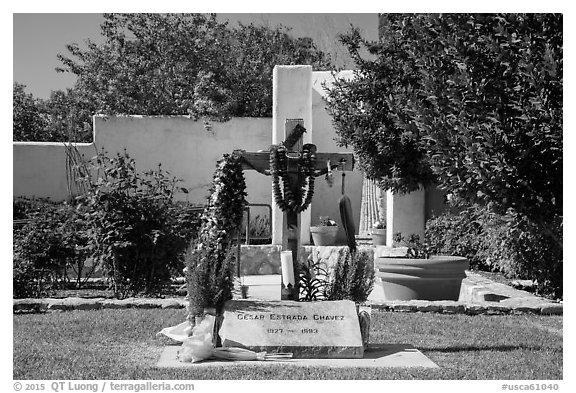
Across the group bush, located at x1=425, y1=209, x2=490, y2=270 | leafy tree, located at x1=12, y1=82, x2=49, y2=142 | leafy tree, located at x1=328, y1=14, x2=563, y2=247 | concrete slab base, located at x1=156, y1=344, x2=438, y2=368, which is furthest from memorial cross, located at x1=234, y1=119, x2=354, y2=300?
leafy tree, located at x1=12, y1=82, x2=49, y2=142

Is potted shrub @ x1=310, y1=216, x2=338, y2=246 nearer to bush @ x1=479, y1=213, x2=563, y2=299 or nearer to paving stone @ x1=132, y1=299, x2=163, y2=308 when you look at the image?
bush @ x1=479, y1=213, x2=563, y2=299

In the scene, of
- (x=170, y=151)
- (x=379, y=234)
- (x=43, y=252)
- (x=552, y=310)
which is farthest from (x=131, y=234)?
(x=170, y=151)

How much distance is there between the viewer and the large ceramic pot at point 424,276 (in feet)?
36.6

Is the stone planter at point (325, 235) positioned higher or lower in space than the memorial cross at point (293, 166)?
lower

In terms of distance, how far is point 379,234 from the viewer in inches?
714

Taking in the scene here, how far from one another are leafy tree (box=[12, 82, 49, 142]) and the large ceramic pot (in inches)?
803

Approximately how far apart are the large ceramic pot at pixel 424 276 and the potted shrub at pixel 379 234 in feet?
21.8

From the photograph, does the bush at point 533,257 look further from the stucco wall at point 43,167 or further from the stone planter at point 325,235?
the stucco wall at point 43,167

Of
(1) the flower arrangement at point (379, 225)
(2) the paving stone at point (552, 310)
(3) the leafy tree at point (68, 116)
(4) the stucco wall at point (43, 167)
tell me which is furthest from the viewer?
(3) the leafy tree at point (68, 116)

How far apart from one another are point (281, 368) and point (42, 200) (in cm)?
1395

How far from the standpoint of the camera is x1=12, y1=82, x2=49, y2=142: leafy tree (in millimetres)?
28834

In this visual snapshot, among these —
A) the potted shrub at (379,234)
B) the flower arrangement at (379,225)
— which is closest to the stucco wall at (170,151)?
the flower arrangement at (379,225)

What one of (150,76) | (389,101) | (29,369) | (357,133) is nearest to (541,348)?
(29,369)
